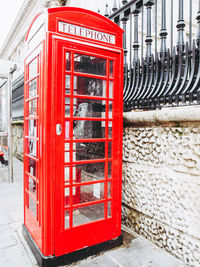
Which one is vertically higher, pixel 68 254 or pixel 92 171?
pixel 92 171

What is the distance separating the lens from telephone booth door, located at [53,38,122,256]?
2.09 meters

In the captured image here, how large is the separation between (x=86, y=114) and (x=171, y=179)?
3.71 feet

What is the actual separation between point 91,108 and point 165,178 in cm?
108

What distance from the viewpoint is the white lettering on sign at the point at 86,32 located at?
2084 millimetres

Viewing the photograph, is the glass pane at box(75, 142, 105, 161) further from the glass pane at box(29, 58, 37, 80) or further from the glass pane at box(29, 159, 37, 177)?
the glass pane at box(29, 58, 37, 80)

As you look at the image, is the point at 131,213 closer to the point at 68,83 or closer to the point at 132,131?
the point at 132,131

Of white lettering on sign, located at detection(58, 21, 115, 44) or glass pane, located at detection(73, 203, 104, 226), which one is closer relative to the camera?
white lettering on sign, located at detection(58, 21, 115, 44)

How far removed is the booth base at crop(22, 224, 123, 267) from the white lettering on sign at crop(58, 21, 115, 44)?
2.16 metres

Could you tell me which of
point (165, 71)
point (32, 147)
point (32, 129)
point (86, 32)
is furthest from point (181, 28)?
point (32, 147)

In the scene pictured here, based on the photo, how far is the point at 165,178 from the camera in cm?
231

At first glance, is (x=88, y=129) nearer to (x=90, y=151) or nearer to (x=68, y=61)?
(x=90, y=151)

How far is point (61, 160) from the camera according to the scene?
209 cm

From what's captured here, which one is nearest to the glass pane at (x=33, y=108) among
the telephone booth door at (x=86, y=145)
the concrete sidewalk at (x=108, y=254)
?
the telephone booth door at (x=86, y=145)

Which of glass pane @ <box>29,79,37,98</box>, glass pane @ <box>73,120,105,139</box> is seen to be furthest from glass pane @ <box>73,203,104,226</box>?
glass pane @ <box>29,79,37,98</box>
